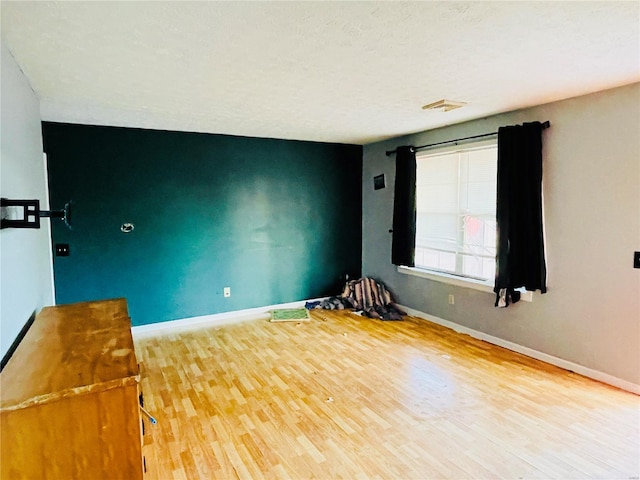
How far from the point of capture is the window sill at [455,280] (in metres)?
3.59

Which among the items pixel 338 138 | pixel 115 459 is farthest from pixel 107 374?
pixel 338 138

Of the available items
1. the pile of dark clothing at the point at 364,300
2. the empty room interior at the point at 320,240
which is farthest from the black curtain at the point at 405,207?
the pile of dark clothing at the point at 364,300

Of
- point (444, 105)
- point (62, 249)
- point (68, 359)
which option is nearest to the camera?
point (68, 359)

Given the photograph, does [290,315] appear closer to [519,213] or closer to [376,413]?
[376,413]

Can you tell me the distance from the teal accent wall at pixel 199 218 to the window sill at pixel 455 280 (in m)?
1.13

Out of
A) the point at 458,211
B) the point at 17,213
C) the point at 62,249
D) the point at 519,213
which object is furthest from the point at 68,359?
the point at 458,211

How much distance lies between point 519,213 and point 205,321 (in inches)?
141

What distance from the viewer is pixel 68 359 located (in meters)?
1.43

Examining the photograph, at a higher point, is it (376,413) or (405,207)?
(405,207)

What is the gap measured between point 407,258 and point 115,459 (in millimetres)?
3932

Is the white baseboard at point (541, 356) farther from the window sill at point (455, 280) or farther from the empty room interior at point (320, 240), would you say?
the window sill at point (455, 280)

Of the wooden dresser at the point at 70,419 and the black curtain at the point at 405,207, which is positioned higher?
the black curtain at the point at 405,207

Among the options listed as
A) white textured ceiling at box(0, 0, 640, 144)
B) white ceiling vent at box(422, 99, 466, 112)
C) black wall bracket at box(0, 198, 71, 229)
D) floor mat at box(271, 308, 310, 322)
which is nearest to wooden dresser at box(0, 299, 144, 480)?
black wall bracket at box(0, 198, 71, 229)

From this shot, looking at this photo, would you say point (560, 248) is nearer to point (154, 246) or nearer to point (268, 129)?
point (268, 129)
